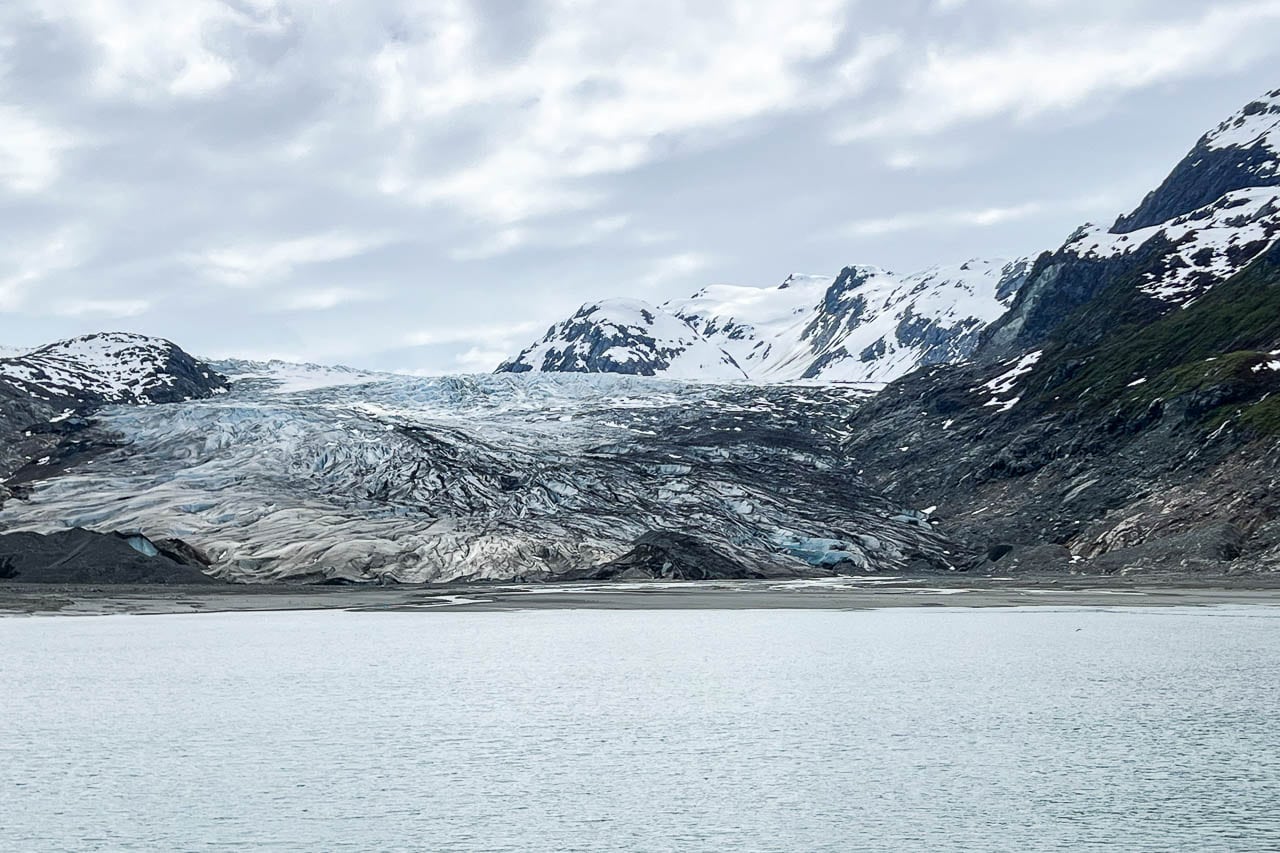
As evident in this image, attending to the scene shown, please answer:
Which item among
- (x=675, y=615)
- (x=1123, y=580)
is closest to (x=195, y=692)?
(x=675, y=615)

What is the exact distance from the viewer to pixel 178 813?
16.4 metres

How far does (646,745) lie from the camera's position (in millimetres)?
21750

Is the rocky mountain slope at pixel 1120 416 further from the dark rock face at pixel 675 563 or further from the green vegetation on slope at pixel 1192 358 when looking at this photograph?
the dark rock face at pixel 675 563

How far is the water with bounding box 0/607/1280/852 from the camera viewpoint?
15531mm

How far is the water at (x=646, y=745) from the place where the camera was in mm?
15531

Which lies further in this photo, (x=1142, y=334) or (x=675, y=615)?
(x=1142, y=334)

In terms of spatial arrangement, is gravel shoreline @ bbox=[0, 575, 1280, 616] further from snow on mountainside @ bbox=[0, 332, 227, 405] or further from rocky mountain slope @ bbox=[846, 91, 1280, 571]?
snow on mountainside @ bbox=[0, 332, 227, 405]

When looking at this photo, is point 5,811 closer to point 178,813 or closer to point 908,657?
point 178,813

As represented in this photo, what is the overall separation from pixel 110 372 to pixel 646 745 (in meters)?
165

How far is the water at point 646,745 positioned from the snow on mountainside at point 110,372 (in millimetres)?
→ 127954

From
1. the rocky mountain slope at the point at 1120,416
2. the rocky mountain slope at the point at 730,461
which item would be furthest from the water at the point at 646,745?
the rocky mountain slope at the point at 1120,416

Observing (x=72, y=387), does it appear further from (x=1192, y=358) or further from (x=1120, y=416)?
(x=1192, y=358)

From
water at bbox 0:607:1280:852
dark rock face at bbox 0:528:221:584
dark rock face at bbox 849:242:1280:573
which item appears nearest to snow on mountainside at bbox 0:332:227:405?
dark rock face at bbox 0:528:221:584

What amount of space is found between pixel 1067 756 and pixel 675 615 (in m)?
37.3
